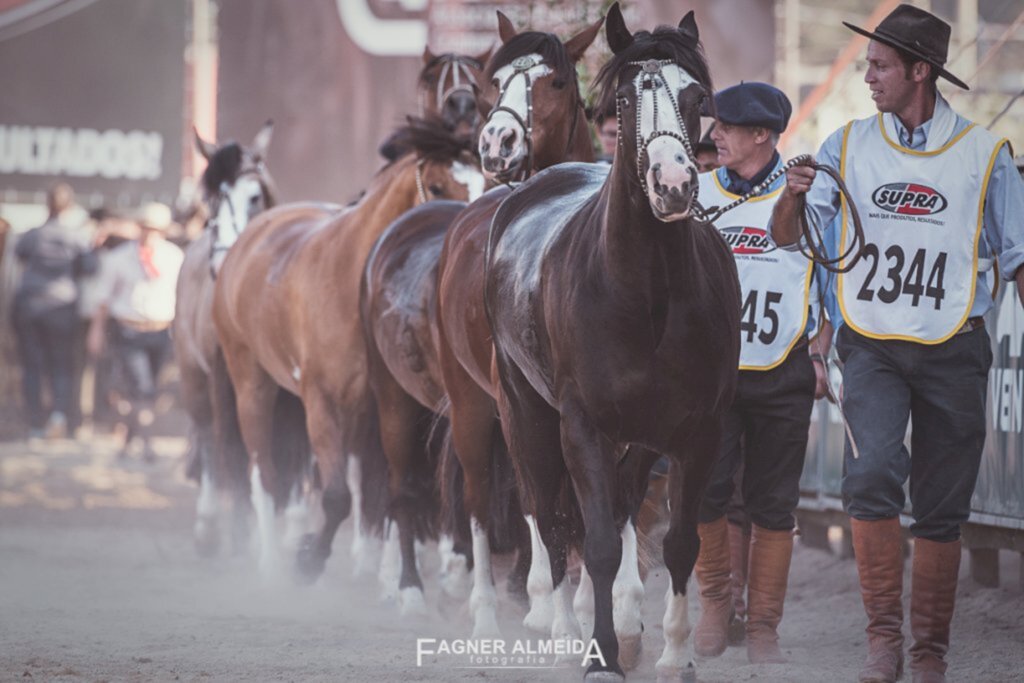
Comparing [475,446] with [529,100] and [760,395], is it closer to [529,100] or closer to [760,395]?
[760,395]

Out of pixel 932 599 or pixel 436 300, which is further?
pixel 436 300

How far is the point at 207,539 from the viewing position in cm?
1012

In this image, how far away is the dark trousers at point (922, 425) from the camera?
5277mm

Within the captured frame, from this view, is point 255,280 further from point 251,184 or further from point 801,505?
point 801,505

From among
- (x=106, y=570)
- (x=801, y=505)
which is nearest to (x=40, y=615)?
(x=106, y=570)

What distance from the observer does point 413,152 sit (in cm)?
863

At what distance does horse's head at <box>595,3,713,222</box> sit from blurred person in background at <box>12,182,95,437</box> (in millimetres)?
14646

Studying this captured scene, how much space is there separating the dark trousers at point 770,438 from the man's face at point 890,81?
3.70 ft

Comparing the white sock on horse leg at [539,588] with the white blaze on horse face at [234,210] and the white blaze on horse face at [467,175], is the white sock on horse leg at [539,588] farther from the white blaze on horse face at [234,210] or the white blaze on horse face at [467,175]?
the white blaze on horse face at [234,210]

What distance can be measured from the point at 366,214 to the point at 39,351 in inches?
451

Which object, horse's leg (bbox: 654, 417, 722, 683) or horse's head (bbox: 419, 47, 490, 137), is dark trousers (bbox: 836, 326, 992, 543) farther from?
horse's head (bbox: 419, 47, 490, 137)

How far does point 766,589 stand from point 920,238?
5.20 ft

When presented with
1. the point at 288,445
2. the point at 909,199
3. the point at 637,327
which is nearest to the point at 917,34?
the point at 909,199
